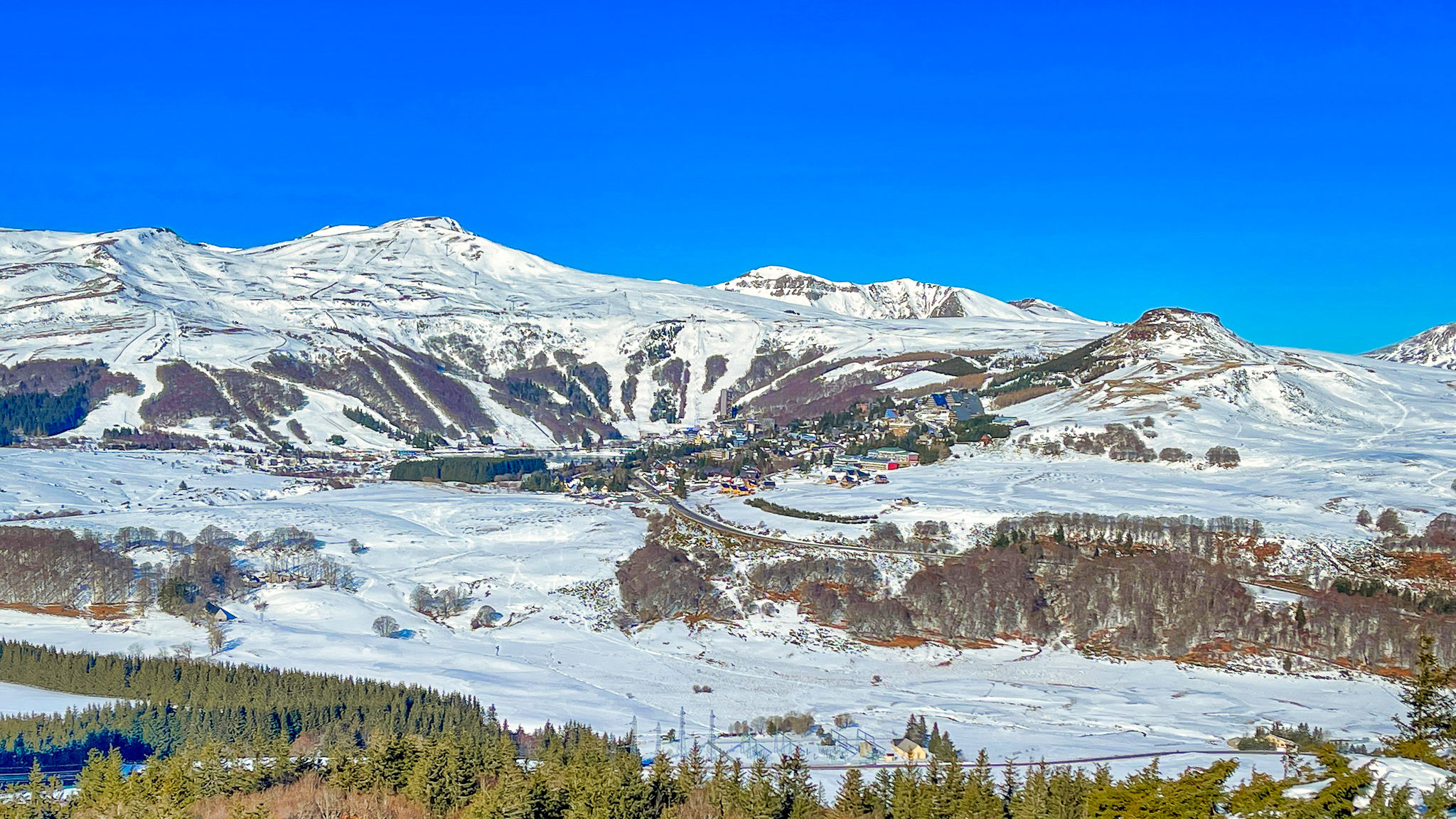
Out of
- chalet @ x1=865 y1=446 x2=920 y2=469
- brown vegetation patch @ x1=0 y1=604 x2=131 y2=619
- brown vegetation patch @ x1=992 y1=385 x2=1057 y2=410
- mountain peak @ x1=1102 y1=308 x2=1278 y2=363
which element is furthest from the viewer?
mountain peak @ x1=1102 y1=308 x2=1278 y2=363

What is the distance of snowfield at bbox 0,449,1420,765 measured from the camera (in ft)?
203

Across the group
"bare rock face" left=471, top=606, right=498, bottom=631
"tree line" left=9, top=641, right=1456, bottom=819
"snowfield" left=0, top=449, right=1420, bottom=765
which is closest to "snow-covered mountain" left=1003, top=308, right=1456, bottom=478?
"snowfield" left=0, top=449, right=1420, bottom=765

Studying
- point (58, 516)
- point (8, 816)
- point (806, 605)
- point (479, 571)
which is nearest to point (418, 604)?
point (479, 571)

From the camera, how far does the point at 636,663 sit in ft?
242

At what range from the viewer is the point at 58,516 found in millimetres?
104812

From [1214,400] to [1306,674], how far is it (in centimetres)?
6871

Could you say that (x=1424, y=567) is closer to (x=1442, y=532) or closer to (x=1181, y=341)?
(x=1442, y=532)

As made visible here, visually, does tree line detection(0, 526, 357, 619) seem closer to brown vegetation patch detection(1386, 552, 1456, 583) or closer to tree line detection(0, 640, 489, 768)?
tree line detection(0, 640, 489, 768)

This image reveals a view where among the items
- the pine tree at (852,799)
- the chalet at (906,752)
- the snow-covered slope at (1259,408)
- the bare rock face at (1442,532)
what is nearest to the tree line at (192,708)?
the chalet at (906,752)

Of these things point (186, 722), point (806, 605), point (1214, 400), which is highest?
point (1214, 400)

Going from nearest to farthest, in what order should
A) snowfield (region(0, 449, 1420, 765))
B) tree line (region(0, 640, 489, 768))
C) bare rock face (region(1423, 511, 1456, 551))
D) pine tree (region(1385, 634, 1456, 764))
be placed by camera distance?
pine tree (region(1385, 634, 1456, 764))
tree line (region(0, 640, 489, 768))
snowfield (region(0, 449, 1420, 765))
bare rock face (region(1423, 511, 1456, 551))

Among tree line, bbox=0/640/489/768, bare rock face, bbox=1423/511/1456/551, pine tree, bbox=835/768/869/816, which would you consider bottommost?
tree line, bbox=0/640/489/768

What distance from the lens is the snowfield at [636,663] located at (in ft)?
203

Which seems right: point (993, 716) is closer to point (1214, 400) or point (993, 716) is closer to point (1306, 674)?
point (1306, 674)
